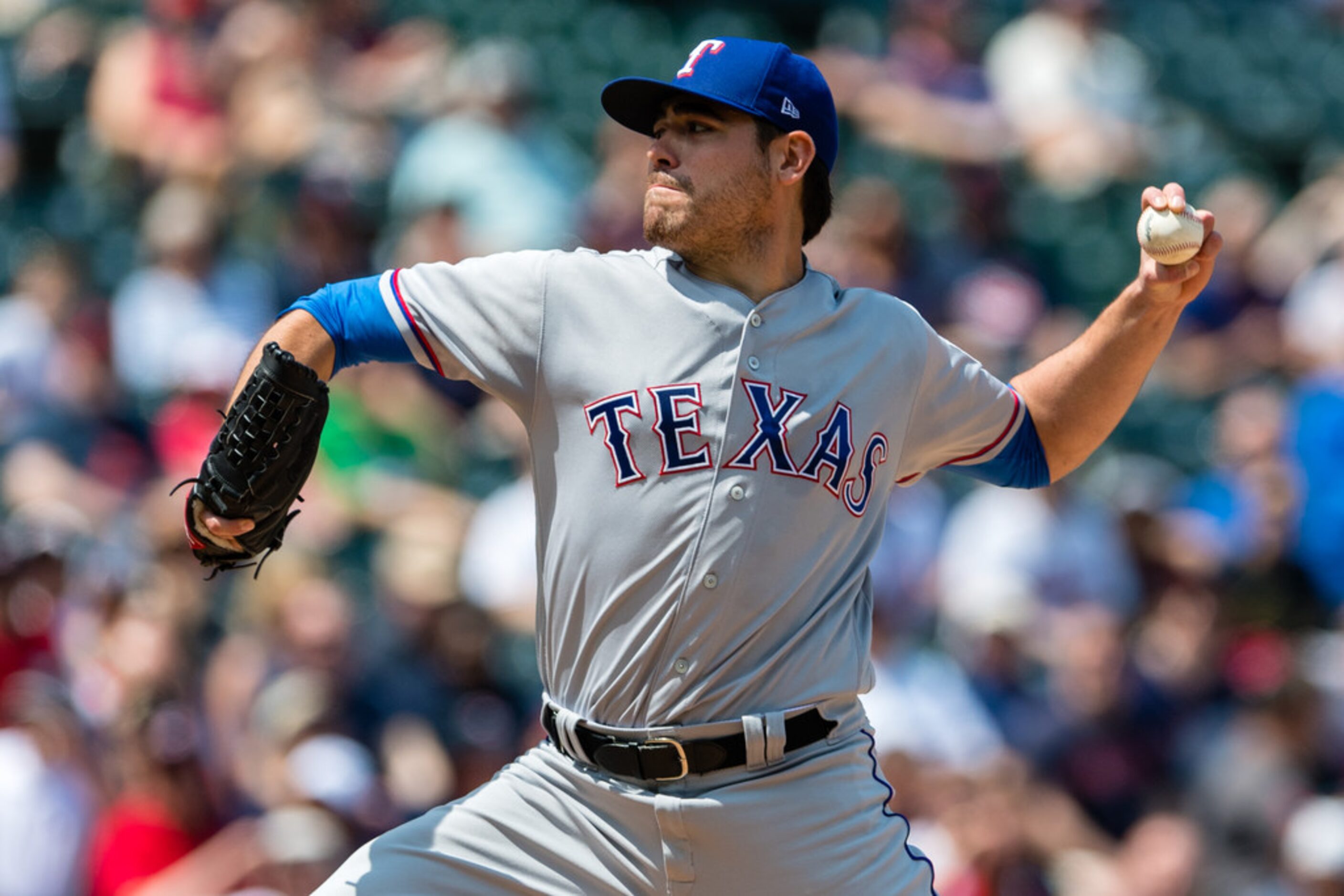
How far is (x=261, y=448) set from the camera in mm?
3211

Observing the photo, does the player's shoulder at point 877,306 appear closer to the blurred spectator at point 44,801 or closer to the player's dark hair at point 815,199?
the player's dark hair at point 815,199

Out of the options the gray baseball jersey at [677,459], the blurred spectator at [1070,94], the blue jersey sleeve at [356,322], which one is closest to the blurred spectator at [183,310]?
the blurred spectator at [1070,94]

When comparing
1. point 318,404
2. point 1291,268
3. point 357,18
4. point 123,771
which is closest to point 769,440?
point 318,404

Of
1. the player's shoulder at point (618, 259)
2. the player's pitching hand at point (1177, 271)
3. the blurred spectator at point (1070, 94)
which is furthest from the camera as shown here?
the blurred spectator at point (1070, 94)

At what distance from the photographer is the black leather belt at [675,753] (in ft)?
10.7

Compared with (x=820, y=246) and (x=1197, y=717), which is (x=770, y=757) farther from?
(x=820, y=246)

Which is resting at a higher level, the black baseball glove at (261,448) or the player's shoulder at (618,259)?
the player's shoulder at (618,259)

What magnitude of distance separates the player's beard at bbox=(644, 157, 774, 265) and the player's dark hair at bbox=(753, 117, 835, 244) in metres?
0.17

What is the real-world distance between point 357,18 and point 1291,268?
4846 mm

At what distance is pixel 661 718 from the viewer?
10.8 ft

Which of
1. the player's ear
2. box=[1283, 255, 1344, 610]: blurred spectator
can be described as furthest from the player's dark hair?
box=[1283, 255, 1344, 610]: blurred spectator

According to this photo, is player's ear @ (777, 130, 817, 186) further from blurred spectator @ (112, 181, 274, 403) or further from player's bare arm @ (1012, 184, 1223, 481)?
blurred spectator @ (112, 181, 274, 403)

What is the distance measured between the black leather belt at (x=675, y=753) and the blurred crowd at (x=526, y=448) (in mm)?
2448

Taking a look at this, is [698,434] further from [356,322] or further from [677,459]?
[356,322]
